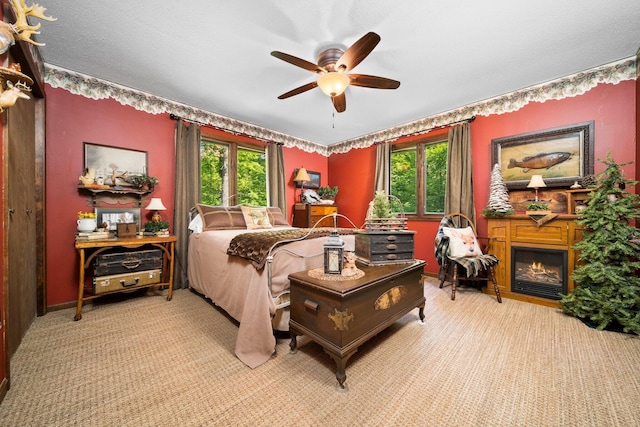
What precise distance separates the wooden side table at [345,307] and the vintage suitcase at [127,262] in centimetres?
202

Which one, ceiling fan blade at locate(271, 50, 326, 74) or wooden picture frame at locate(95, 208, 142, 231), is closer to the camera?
ceiling fan blade at locate(271, 50, 326, 74)

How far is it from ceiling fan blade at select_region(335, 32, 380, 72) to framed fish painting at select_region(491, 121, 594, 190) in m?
2.60

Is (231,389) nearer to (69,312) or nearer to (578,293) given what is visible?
(69,312)

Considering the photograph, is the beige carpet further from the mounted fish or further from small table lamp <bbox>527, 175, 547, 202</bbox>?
the mounted fish

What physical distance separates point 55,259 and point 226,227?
181 cm

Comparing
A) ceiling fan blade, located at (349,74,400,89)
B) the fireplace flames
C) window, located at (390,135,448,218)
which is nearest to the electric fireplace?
the fireplace flames

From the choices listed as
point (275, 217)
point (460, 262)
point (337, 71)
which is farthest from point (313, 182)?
point (460, 262)

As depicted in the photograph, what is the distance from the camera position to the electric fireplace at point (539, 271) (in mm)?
2715

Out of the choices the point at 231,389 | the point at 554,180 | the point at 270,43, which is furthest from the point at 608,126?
the point at 231,389

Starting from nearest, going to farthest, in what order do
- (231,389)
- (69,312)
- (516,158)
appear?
(231,389)
(69,312)
(516,158)

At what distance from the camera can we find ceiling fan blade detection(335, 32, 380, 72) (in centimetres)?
171

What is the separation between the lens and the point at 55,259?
8.63 feet

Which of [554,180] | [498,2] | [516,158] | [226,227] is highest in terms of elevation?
[498,2]

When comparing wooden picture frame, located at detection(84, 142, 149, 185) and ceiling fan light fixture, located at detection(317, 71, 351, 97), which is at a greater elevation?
ceiling fan light fixture, located at detection(317, 71, 351, 97)
